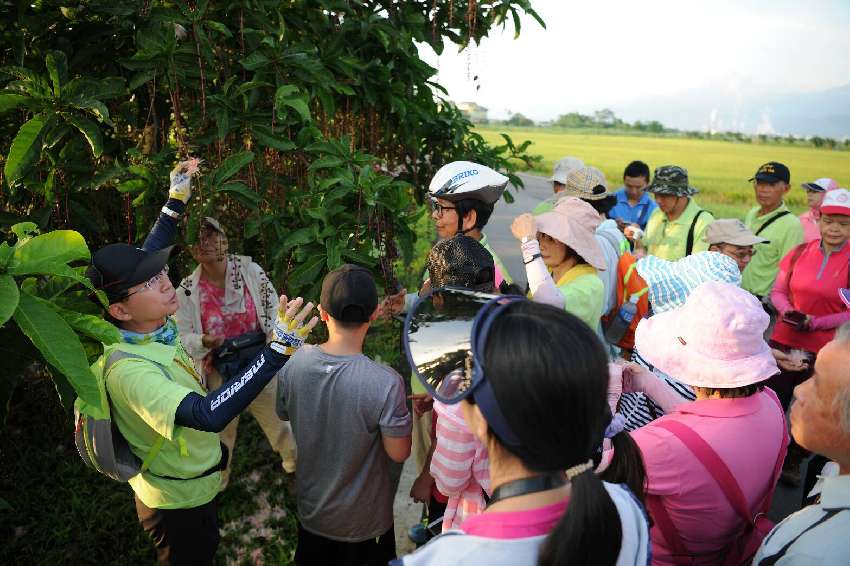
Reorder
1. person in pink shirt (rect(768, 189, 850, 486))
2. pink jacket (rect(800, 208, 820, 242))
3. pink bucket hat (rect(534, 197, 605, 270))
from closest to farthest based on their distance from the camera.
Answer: pink bucket hat (rect(534, 197, 605, 270)) → person in pink shirt (rect(768, 189, 850, 486)) → pink jacket (rect(800, 208, 820, 242))

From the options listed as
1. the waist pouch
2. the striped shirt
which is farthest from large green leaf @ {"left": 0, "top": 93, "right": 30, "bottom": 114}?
the striped shirt

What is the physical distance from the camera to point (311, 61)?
9.91 feet

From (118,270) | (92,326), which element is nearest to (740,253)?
(118,270)

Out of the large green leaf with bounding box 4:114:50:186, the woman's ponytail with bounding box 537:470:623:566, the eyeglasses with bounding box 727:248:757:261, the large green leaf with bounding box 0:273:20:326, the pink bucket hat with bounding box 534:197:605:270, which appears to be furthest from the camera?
the eyeglasses with bounding box 727:248:757:261

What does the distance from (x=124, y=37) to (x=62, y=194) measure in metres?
0.88

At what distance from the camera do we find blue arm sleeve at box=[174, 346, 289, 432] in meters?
1.81

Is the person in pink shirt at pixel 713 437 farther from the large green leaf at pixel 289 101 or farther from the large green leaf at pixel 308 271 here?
the large green leaf at pixel 289 101

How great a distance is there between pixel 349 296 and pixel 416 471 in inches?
70.7

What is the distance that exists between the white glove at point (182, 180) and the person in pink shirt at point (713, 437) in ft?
7.16

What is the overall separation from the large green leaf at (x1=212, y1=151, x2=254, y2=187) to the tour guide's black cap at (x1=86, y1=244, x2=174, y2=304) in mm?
681

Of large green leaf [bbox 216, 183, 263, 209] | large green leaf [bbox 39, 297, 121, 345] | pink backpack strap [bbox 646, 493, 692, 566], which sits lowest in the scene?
pink backpack strap [bbox 646, 493, 692, 566]

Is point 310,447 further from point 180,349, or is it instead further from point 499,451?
point 499,451

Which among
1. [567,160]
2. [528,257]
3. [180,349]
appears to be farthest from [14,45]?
[567,160]

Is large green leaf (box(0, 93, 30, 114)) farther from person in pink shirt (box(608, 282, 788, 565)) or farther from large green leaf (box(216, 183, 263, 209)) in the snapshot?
person in pink shirt (box(608, 282, 788, 565))
